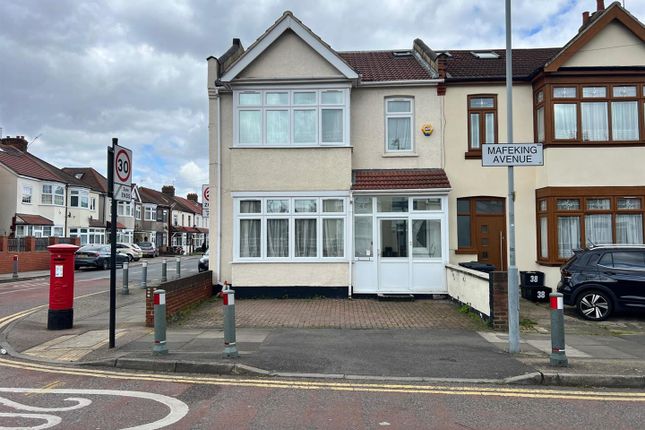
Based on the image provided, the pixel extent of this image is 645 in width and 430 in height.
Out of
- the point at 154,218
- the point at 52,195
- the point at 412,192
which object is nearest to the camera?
the point at 412,192

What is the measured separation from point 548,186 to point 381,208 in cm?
453

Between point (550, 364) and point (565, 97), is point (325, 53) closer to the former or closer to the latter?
point (565, 97)

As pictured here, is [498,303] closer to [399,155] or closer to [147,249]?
[399,155]

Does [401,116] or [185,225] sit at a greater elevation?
[401,116]

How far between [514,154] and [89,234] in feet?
150

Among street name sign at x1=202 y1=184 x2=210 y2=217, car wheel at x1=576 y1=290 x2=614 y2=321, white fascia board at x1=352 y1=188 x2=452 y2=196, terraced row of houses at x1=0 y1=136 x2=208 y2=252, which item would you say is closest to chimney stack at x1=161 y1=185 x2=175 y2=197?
terraced row of houses at x1=0 y1=136 x2=208 y2=252

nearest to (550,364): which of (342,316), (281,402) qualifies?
(281,402)

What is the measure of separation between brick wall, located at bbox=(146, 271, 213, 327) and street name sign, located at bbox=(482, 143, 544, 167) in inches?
255

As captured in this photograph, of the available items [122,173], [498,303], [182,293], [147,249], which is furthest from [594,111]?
[147,249]

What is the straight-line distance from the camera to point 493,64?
49.8ft

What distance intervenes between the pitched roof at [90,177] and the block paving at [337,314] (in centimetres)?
4223

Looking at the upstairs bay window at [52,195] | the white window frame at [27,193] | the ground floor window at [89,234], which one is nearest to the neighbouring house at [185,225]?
the ground floor window at [89,234]

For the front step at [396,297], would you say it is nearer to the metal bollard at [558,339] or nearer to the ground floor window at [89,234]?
the metal bollard at [558,339]

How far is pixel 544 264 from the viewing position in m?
13.0
